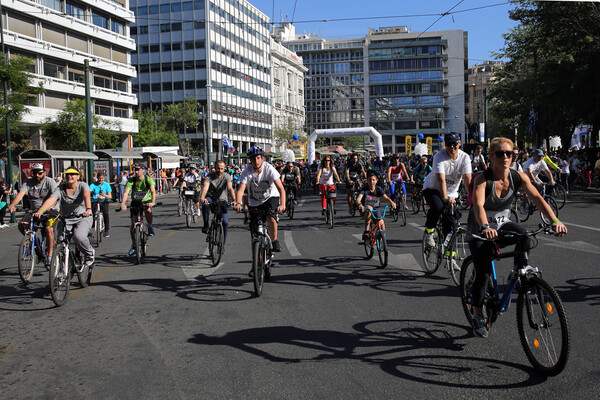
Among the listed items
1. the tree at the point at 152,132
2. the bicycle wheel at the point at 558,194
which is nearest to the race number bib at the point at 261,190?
the bicycle wheel at the point at 558,194

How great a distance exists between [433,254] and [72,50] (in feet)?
149

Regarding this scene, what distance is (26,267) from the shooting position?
809 cm

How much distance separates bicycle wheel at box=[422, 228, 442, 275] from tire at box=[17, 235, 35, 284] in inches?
219

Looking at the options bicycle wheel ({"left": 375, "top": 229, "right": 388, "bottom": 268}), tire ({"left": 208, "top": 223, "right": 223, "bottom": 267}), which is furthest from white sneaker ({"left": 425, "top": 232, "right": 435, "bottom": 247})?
tire ({"left": 208, "top": 223, "right": 223, "bottom": 267})

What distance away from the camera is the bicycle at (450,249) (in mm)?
7070

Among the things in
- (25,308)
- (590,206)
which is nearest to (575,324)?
(25,308)

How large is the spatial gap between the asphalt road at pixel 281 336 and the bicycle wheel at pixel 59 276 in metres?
0.21

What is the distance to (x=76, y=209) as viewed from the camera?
779 centimetres

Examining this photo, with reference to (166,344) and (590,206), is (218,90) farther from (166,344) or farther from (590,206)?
(166,344)

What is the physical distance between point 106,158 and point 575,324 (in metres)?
29.4

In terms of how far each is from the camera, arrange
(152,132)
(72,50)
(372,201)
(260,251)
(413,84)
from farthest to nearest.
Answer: (413,84) → (152,132) → (72,50) → (372,201) → (260,251)

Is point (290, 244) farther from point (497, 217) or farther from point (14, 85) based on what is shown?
point (14, 85)

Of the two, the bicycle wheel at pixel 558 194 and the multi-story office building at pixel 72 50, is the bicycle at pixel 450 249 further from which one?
the multi-story office building at pixel 72 50

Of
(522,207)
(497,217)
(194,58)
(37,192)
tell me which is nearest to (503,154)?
(497,217)
